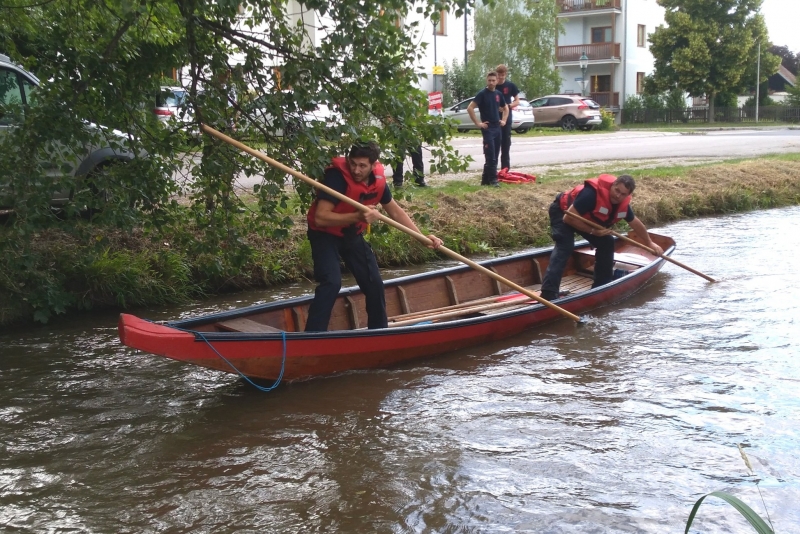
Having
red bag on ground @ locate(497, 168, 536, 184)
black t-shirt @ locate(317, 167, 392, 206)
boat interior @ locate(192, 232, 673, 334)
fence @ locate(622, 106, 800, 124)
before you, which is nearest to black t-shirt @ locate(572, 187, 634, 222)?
boat interior @ locate(192, 232, 673, 334)

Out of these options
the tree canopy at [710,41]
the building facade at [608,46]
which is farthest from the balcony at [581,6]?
the tree canopy at [710,41]

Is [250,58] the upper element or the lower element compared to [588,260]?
upper

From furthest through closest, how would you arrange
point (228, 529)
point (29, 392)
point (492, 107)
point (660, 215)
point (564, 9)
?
1. point (564, 9)
2. point (660, 215)
3. point (492, 107)
4. point (29, 392)
5. point (228, 529)

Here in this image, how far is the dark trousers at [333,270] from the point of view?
21.1 feet

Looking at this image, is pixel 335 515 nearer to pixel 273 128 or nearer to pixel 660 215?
pixel 273 128

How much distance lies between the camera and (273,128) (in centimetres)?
656

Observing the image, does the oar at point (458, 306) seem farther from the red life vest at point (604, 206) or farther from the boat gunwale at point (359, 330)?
the red life vest at point (604, 206)

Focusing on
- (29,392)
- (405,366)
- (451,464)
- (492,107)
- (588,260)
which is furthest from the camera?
(492,107)

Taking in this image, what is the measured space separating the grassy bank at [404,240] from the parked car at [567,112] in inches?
641

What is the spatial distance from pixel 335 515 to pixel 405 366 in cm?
253

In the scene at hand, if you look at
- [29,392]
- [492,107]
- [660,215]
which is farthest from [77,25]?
[660,215]

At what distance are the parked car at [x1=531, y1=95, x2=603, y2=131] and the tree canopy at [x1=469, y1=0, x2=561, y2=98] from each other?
5.82 meters

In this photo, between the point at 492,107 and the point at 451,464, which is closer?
the point at 451,464

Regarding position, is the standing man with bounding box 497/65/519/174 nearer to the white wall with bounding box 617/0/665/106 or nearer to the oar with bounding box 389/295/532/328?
the oar with bounding box 389/295/532/328
